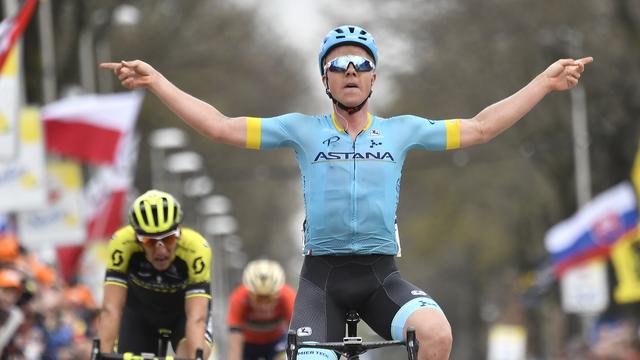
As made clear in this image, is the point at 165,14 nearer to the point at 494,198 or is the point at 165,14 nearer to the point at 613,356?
the point at 494,198

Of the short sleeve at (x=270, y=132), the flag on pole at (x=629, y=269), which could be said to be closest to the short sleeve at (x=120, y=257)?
the short sleeve at (x=270, y=132)

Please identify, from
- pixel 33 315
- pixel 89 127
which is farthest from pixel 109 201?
pixel 33 315

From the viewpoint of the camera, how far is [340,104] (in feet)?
29.8


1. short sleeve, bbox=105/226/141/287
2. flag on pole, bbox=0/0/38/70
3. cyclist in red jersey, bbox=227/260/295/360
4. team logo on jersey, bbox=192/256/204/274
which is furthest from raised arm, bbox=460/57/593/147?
flag on pole, bbox=0/0/38/70

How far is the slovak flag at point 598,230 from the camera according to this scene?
3161 cm

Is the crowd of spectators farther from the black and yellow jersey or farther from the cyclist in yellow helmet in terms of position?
the black and yellow jersey

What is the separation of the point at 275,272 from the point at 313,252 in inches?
223

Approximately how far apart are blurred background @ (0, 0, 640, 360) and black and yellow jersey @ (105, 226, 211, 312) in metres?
3.38

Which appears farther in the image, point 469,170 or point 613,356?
point 469,170

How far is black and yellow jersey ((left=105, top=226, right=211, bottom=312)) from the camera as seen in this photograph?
447 inches

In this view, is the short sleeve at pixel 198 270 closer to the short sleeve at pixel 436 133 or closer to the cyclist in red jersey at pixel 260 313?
the short sleeve at pixel 436 133

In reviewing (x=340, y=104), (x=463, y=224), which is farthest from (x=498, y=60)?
→ (x=340, y=104)

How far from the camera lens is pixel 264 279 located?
574 inches

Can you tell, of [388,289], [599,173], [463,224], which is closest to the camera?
[388,289]
